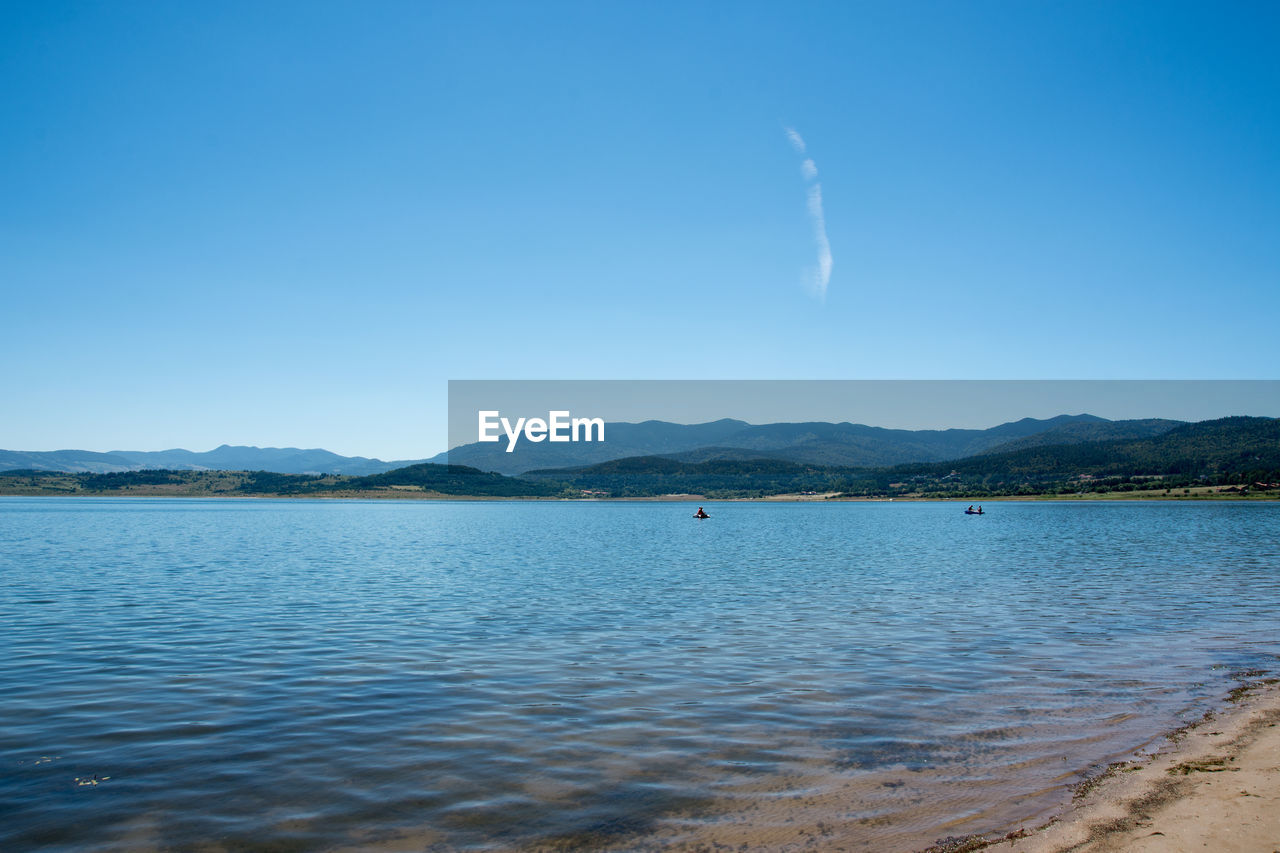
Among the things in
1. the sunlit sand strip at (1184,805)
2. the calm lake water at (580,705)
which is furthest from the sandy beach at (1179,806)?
the calm lake water at (580,705)

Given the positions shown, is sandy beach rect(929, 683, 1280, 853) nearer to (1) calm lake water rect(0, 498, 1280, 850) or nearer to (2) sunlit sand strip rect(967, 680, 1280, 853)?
(2) sunlit sand strip rect(967, 680, 1280, 853)

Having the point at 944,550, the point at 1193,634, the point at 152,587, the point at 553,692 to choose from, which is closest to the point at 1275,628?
the point at 1193,634

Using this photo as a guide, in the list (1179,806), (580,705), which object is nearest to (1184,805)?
(1179,806)

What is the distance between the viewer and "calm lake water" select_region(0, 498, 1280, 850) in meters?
9.03

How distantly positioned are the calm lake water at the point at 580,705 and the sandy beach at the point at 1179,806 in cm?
55

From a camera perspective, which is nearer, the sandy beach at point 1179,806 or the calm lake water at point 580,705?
the sandy beach at point 1179,806

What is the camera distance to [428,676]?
16203mm

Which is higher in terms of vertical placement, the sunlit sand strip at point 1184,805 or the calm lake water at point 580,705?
the sunlit sand strip at point 1184,805

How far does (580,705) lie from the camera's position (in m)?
13.9

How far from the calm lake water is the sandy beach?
55 cm

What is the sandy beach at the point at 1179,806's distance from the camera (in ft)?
25.3

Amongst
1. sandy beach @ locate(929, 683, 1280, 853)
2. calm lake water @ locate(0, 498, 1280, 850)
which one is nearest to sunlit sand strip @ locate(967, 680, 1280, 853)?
sandy beach @ locate(929, 683, 1280, 853)

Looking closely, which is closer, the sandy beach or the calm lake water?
the sandy beach

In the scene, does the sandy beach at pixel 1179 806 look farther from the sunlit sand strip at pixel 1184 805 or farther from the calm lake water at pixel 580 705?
the calm lake water at pixel 580 705
